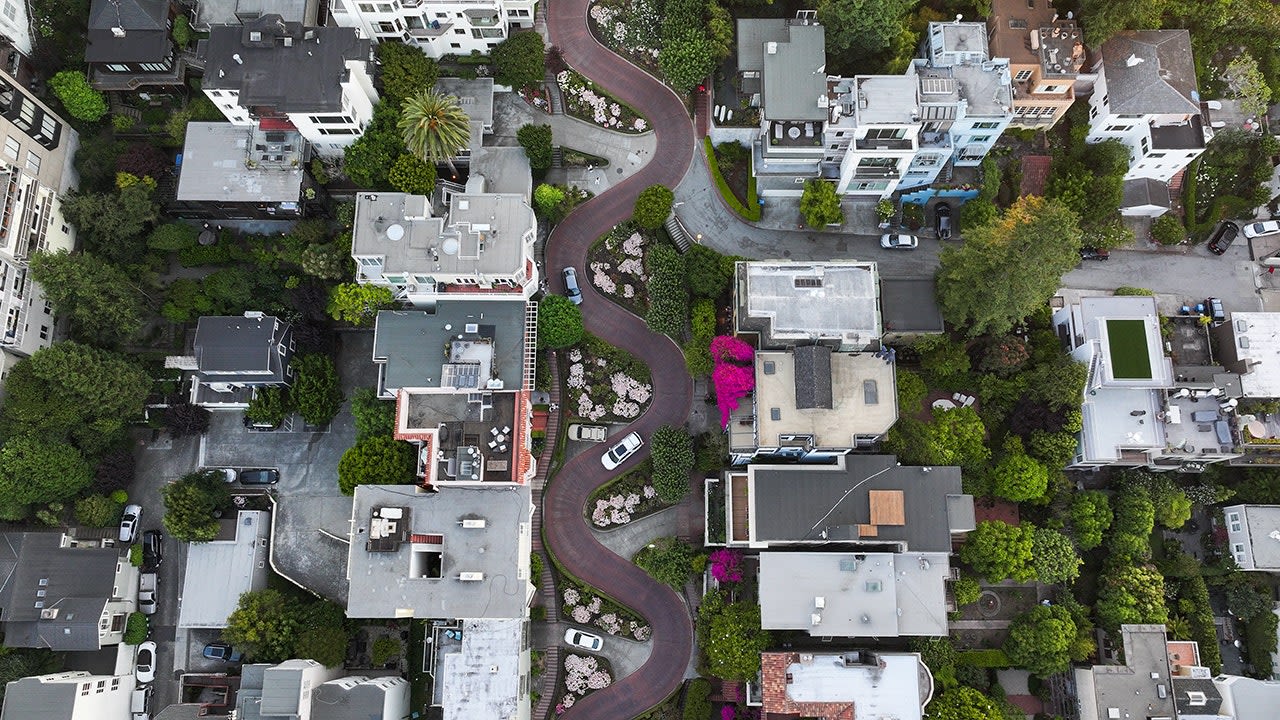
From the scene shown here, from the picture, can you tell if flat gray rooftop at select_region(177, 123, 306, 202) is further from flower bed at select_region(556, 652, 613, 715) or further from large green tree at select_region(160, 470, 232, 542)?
flower bed at select_region(556, 652, 613, 715)

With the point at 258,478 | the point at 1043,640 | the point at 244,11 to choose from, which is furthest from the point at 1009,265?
the point at 244,11

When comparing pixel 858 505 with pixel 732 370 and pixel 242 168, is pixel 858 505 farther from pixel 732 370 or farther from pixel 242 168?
pixel 242 168

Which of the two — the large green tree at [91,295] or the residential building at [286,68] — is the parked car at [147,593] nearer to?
the large green tree at [91,295]

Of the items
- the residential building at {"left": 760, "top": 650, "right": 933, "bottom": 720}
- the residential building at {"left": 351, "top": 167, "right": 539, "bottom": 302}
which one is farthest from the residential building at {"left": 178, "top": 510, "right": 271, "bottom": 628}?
the residential building at {"left": 760, "top": 650, "right": 933, "bottom": 720}

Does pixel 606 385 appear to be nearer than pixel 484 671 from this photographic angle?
No

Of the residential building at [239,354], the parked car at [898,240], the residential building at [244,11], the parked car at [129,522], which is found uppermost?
the residential building at [244,11]

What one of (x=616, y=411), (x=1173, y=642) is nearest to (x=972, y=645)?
(x=1173, y=642)

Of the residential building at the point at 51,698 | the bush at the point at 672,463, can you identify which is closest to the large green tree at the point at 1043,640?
the bush at the point at 672,463
